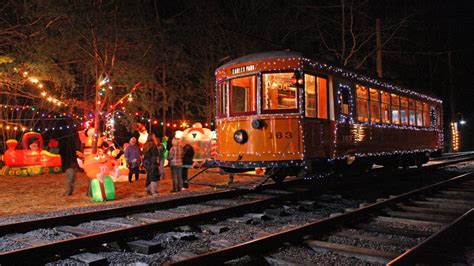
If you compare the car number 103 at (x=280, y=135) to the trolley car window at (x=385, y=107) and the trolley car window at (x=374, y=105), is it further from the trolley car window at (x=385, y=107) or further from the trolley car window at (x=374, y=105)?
the trolley car window at (x=385, y=107)

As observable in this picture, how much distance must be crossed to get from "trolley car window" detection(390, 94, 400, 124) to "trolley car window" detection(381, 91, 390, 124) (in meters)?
0.35

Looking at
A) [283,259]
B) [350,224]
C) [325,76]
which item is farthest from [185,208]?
[325,76]

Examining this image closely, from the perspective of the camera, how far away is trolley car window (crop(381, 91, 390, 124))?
1373cm

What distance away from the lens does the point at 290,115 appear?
10.1m

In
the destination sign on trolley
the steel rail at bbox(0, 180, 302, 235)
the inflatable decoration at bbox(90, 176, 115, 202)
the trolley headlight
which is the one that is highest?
the destination sign on trolley

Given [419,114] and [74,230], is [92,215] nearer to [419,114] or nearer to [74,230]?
[74,230]

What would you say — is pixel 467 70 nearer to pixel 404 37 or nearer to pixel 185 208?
pixel 404 37

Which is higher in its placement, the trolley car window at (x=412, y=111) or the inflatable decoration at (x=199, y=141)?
the trolley car window at (x=412, y=111)

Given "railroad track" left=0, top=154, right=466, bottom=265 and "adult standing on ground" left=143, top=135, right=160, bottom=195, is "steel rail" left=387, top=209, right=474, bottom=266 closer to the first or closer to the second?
"railroad track" left=0, top=154, right=466, bottom=265

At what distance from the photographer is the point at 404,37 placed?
2281cm

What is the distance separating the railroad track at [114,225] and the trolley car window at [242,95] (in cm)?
207

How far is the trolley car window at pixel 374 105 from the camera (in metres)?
13.0

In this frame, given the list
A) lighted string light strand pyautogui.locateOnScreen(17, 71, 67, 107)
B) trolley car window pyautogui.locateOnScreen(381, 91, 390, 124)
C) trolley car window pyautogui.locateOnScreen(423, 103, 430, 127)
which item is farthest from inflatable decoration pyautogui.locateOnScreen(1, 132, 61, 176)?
trolley car window pyautogui.locateOnScreen(423, 103, 430, 127)

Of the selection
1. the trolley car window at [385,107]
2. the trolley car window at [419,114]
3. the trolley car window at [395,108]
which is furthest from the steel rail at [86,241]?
the trolley car window at [419,114]
